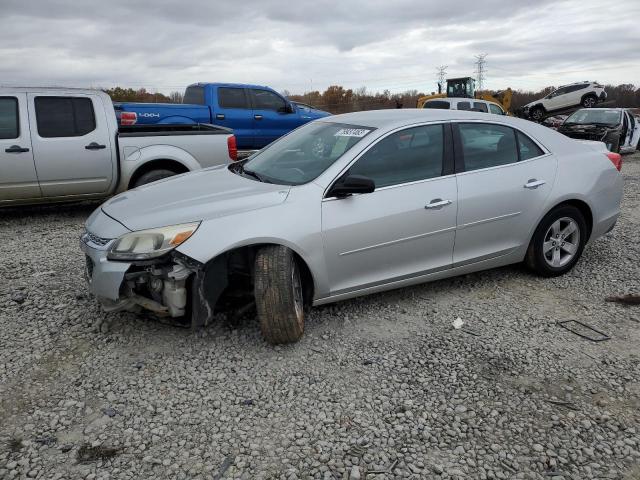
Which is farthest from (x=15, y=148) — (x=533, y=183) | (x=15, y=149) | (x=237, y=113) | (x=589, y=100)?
(x=589, y=100)

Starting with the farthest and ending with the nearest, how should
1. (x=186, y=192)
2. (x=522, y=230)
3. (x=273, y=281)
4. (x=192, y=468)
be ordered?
(x=522, y=230)
(x=186, y=192)
(x=273, y=281)
(x=192, y=468)

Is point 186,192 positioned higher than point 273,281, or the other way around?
point 186,192

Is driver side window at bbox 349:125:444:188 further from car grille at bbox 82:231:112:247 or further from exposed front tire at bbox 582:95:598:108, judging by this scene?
exposed front tire at bbox 582:95:598:108

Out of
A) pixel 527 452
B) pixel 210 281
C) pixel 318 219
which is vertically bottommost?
pixel 527 452

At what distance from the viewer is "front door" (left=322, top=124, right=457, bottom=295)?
367 centimetres

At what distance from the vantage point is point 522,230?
175 inches

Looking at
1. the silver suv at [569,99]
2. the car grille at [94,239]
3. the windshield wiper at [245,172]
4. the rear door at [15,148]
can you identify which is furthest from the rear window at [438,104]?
the car grille at [94,239]

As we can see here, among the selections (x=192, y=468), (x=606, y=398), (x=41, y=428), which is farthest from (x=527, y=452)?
(x=41, y=428)

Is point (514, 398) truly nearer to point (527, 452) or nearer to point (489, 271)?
point (527, 452)

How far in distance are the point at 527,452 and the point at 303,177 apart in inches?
91.0

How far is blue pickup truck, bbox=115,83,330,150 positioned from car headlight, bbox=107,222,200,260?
7.35 m

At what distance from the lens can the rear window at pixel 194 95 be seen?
11203 millimetres

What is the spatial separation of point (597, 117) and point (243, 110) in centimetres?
1031

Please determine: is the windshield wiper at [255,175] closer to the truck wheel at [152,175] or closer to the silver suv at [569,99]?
the truck wheel at [152,175]
